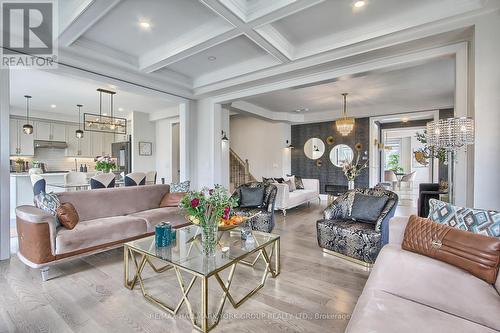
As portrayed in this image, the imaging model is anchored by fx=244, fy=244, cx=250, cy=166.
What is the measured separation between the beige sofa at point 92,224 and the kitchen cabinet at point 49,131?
5992mm

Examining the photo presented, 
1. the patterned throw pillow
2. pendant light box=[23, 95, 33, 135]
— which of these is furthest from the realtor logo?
the patterned throw pillow

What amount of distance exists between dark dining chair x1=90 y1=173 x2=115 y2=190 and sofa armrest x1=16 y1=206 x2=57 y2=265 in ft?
6.50

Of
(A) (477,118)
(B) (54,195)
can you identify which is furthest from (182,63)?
(A) (477,118)

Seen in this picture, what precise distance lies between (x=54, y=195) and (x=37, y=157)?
6515 mm

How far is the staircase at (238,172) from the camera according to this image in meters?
8.88

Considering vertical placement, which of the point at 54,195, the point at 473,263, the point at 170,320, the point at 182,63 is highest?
the point at 182,63

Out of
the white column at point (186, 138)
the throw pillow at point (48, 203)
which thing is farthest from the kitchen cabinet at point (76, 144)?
the throw pillow at point (48, 203)

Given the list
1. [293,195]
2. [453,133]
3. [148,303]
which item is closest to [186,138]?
[293,195]

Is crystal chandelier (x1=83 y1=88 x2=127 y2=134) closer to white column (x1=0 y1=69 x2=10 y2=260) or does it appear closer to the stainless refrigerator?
the stainless refrigerator

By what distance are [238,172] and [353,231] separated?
6.28 m

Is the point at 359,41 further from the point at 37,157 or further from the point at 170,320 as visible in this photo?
the point at 37,157

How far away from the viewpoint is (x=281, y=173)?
902cm

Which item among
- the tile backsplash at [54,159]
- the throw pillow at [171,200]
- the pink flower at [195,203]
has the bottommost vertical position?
the throw pillow at [171,200]

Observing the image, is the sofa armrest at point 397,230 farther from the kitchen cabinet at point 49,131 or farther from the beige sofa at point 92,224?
the kitchen cabinet at point 49,131
